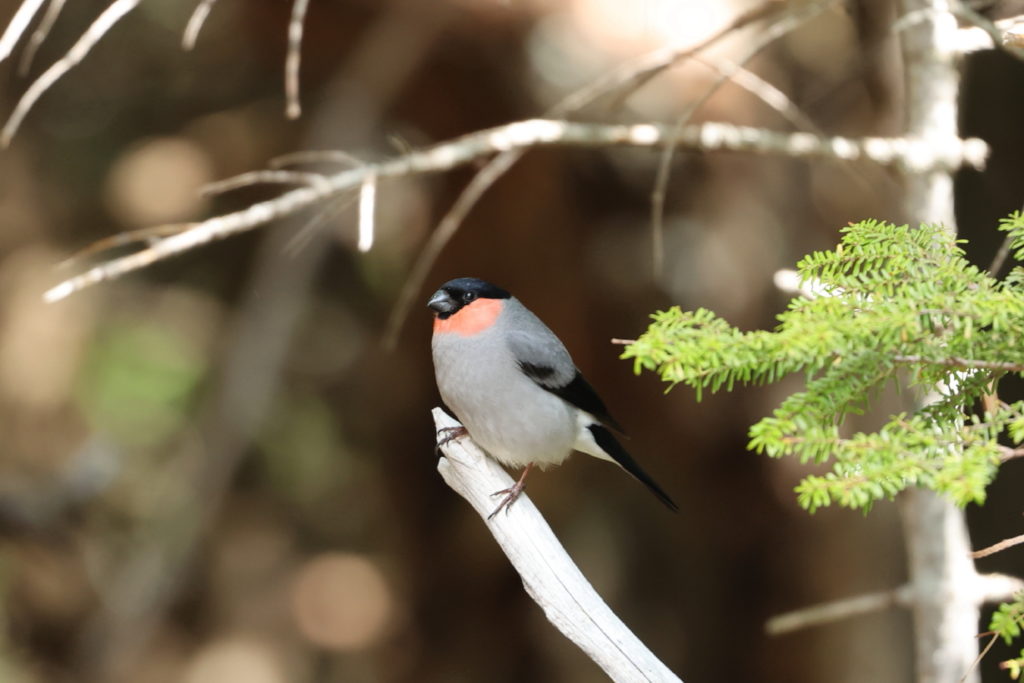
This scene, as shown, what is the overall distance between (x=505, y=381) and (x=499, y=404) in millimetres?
58

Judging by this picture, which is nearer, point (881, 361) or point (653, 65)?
point (881, 361)

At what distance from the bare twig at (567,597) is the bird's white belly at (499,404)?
0.69ft

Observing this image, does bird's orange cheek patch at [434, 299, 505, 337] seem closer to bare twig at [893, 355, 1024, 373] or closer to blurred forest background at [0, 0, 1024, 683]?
blurred forest background at [0, 0, 1024, 683]

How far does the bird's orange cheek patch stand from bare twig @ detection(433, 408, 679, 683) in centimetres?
42

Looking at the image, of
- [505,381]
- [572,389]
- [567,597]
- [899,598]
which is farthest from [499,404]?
[899,598]

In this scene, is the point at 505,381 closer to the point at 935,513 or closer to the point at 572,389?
the point at 572,389

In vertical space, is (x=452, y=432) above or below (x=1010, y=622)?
above

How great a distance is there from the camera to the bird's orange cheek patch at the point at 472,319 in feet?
7.47

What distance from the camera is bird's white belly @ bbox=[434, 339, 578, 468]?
7.19 ft

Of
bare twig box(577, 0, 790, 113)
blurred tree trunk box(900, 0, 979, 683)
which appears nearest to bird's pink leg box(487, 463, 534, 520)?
bare twig box(577, 0, 790, 113)

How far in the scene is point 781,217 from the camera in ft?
11.8

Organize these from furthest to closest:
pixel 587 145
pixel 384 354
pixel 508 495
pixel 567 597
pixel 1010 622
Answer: pixel 384 354, pixel 587 145, pixel 508 495, pixel 567 597, pixel 1010 622

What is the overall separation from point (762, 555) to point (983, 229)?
55.6 inches

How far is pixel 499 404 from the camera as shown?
219cm
